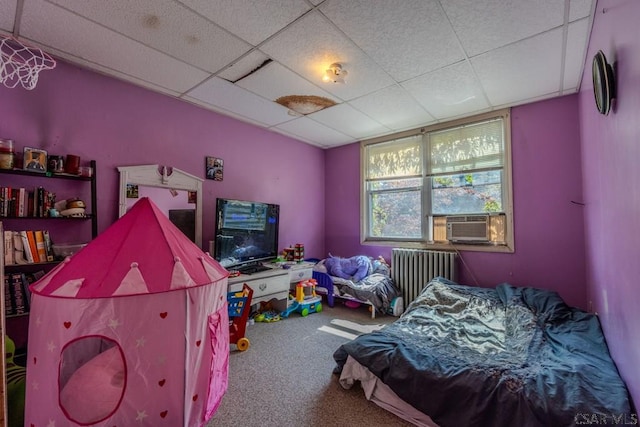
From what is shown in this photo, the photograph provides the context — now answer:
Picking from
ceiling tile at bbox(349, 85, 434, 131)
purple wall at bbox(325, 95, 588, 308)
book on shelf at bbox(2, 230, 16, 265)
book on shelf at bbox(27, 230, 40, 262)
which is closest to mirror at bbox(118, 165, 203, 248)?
book on shelf at bbox(27, 230, 40, 262)

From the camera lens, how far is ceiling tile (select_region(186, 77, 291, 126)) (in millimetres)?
2732

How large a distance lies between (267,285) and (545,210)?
3.11 metres

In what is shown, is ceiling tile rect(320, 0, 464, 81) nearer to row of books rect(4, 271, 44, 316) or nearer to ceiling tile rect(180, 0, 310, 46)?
ceiling tile rect(180, 0, 310, 46)

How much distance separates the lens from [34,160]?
2.03m

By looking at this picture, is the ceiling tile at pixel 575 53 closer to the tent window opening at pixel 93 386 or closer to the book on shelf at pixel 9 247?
the tent window opening at pixel 93 386

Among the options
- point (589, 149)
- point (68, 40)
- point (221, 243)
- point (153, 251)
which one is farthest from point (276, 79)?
point (589, 149)

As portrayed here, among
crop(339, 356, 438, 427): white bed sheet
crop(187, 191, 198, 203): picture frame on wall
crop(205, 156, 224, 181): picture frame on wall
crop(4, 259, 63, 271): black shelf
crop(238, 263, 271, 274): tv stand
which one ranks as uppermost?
crop(205, 156, 224, 181): picture frame on wall

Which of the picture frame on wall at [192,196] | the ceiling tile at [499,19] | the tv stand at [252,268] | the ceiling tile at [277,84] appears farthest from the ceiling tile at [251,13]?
the tv stand at [252,268]

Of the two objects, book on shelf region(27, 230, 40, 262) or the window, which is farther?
the window

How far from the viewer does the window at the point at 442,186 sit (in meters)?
3.26

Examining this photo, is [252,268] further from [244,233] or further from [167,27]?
[167,27]

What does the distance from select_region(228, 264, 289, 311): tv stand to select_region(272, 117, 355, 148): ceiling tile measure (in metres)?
1.92

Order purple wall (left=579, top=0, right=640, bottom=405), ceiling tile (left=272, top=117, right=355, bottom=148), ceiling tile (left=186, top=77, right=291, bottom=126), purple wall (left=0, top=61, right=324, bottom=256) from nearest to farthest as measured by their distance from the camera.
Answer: purple wall (left=579, top=0, right=640, bottom=405) < purple wall (left=0, top=61, right=324, bottom=256) < ceiling tile (left=186, top=77, right=291, bottom=126) < ceiling tile (left=272, top=117, right=355, bottom=148)

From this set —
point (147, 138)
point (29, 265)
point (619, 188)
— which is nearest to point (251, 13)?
point (147, 138)
